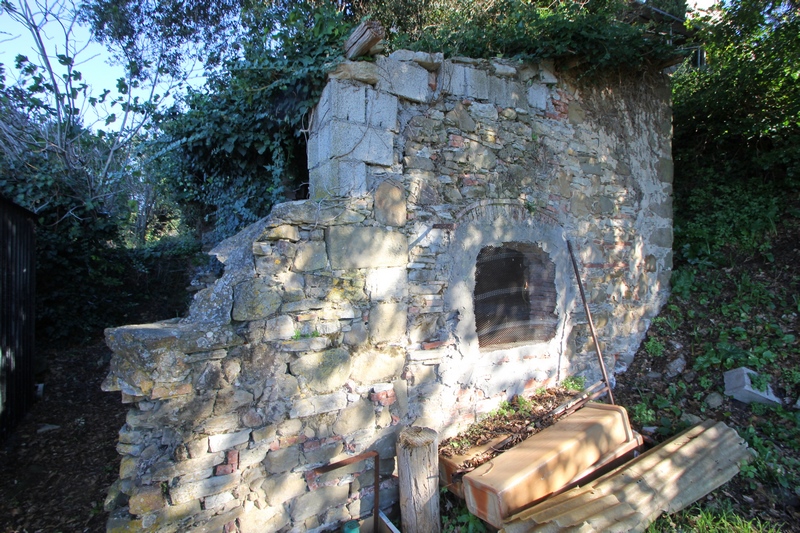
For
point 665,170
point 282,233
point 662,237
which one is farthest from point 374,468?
point 665,170

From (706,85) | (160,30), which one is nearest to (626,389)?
(706,85)

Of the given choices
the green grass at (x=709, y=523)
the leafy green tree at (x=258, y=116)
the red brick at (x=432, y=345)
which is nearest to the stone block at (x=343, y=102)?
the leafy green tree at (x=258, y=116)

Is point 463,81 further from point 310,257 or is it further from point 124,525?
point 124,525

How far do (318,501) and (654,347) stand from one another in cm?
398

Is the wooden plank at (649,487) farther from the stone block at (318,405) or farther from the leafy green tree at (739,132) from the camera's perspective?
the leafy green tree at (739,132)

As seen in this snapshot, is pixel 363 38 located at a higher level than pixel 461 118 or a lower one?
higher

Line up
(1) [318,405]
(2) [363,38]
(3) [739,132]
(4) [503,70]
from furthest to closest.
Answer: (3) [739,132]
(4) [503,70]
(2) [363,38]
(1) [318,405]

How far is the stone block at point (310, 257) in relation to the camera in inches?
117

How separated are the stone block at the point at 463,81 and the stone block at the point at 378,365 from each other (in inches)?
87.9

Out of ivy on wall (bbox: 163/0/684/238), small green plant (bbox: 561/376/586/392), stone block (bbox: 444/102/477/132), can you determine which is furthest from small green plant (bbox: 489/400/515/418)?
ivy on wall (bbox: 163/0/684/238)

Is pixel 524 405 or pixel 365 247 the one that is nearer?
pixel 365 247

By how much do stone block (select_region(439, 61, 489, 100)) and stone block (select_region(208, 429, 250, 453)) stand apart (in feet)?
9.99

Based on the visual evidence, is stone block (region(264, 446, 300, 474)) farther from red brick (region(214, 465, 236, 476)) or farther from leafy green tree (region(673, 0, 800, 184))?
leafy green tree (region(673, 0, 800, 184))

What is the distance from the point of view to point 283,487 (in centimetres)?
288
